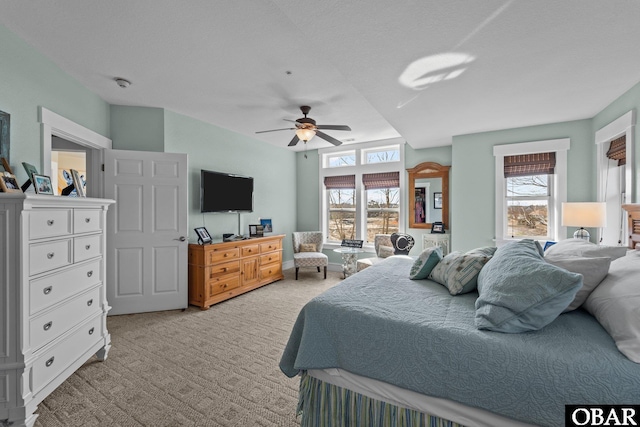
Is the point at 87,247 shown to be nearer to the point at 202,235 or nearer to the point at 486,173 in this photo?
the point at 202,235

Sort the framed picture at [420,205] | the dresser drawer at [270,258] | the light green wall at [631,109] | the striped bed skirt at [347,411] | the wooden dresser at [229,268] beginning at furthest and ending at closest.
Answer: the framed picture at [420,205] < the dresser drawer at [270,258] < the wooden dresser at [229,268] < the light green wall at [631,109] < the striped bed skirt at [347,411]

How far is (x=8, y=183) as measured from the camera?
1874mm

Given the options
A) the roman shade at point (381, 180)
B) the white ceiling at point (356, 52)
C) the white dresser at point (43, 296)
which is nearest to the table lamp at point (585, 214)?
the white ceiling at point (356, 52)

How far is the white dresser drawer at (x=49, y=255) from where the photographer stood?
1.71 metres

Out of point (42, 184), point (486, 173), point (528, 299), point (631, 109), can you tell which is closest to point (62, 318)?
point (42, 184)

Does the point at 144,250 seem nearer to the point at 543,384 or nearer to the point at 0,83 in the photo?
the point at 0,83

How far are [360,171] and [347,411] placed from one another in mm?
4679

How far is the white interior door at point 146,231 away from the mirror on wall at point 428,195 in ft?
12.5

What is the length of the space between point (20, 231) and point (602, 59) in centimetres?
410

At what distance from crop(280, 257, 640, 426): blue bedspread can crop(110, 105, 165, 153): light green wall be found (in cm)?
328

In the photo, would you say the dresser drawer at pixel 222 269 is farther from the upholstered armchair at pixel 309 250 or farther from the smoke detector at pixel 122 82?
the smoke detector at pixel 122 82

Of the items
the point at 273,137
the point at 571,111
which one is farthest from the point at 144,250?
the point at 571,111

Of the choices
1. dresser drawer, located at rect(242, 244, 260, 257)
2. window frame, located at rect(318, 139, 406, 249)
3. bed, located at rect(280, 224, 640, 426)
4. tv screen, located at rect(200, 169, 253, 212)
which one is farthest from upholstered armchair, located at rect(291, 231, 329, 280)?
bed, located at rect(280, 224, 640, 426)

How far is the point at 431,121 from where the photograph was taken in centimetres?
356
